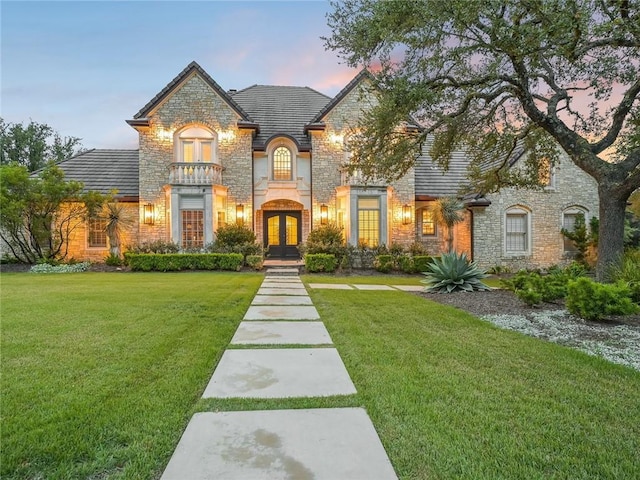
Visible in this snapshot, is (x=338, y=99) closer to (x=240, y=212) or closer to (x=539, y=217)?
(x=240, y=212)

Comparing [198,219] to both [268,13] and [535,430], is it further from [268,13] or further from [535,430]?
[535,430]

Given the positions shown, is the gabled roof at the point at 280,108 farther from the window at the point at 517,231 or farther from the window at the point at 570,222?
the window at the point at 570,222

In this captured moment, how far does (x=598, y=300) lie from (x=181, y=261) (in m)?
13.8

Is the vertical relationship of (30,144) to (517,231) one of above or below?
above

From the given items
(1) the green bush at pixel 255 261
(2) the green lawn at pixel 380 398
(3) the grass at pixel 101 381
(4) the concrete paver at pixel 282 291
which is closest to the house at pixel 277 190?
(1) the green bush at pixel 255 261

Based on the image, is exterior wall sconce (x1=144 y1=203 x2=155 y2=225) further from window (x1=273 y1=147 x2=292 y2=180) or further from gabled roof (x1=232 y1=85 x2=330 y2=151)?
window (x1=273 y1=147 x2=292 y2=180)

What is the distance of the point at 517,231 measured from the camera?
1712 cm

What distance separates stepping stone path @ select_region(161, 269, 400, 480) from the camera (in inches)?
78.4

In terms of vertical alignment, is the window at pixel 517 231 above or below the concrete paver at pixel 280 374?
above

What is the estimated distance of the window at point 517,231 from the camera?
17047 millimetres

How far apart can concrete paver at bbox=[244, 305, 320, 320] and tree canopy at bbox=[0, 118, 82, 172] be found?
37.7 meters

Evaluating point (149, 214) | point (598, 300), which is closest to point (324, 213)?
point (149, 214)

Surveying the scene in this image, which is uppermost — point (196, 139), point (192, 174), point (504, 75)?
point (196, 139)

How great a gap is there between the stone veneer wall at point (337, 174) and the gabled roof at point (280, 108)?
948 millimetres
